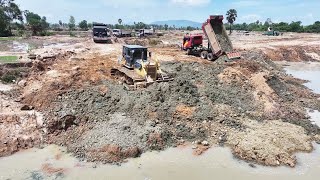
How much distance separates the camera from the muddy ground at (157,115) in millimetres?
14906

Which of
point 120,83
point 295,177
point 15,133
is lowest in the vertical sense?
point 295,177

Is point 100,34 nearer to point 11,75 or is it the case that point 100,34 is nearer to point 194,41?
point 194,41

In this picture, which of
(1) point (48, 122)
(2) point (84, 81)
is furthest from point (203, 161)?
(2) point (84, 81)

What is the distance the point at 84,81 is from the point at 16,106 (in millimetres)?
4327

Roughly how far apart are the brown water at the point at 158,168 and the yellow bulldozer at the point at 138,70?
20.0 ft

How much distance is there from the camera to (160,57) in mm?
30250

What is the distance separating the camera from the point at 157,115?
55.3ft

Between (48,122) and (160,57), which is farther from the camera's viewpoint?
(160,57)

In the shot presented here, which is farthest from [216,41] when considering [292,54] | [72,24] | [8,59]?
[72,24]

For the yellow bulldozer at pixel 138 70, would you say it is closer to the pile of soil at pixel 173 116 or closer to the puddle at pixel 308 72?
the pile of soil at pixel 173 116

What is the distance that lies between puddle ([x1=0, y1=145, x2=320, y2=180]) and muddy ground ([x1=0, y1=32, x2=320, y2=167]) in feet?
1.52

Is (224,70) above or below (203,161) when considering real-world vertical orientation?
above

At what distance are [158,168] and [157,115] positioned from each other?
12.0ft

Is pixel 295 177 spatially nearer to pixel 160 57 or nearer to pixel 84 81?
pixel 84 81
